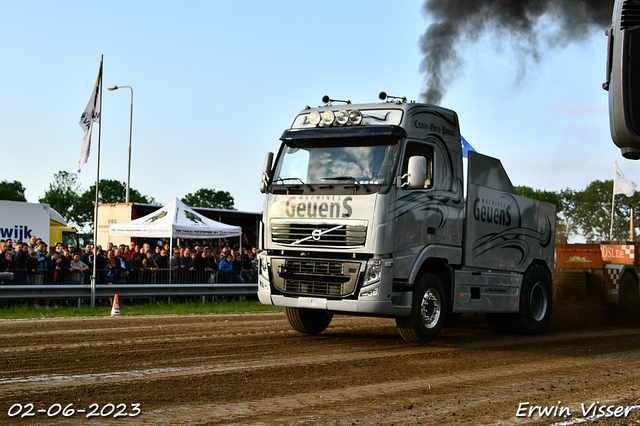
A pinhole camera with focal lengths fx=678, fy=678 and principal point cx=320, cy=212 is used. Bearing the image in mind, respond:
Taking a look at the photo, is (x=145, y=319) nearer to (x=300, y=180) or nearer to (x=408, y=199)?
(x=300, y=180)

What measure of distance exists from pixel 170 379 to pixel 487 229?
6.92 m

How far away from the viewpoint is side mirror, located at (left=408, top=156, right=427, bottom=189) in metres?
9.84

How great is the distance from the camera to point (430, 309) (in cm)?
1078

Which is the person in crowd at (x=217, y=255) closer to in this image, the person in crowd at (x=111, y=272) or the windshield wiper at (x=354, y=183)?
the person in crowd at (x=111, y=272)

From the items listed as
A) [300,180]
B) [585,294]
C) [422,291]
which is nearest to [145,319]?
[300,180]

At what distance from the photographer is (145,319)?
46.8 ft

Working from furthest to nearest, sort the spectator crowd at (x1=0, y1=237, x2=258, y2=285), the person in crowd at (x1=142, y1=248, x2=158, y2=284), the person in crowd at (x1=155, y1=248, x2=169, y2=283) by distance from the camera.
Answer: the person in crowd at (x1=155, y1=248, x2=169, y2=283), the person in crowd at (x1=142, y1=248, x2=158, y2=284), the spectator crowd at (x1=0, y1=237, x2=258, y2=285)

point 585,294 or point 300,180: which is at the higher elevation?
point 300,180

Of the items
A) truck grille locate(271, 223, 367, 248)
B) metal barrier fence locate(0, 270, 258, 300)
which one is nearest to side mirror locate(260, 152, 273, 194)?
truck grille locate(271, 223, 367, 248)

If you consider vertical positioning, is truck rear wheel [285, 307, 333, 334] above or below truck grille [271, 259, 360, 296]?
below

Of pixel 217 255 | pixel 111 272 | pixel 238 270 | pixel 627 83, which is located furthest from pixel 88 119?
pixel 627 83

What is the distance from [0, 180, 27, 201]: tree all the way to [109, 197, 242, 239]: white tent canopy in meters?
92.9

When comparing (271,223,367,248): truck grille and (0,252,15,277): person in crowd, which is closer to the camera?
(271,223,367,248): truck grille

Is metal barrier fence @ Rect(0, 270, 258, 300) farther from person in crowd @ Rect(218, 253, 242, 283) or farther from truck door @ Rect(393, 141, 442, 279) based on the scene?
truck door @ Rect(393, 141, 442, 279)
